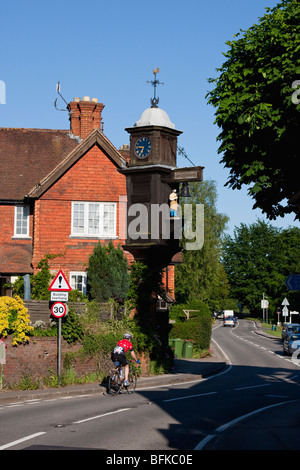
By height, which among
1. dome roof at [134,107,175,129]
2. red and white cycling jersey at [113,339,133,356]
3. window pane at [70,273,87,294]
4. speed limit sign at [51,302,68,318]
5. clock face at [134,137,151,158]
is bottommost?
red and white cycling jersey at [113,339,133,356]

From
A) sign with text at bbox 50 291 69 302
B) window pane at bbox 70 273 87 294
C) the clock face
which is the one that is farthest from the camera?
window pane at bbox 70 273 87 294

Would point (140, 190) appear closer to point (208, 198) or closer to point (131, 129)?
point (131, 129)

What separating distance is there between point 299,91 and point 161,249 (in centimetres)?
1168

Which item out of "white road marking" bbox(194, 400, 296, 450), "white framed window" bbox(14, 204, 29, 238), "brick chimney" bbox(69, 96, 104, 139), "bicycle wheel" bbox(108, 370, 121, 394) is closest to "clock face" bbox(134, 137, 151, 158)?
"white framed window" bbox(14, 204, 29, 238)

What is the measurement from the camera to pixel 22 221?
32875 mm

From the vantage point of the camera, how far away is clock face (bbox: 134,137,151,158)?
89.2ft

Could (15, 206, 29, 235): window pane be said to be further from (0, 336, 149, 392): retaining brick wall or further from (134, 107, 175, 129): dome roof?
(0, 336, 149, 392): retaining brick wall

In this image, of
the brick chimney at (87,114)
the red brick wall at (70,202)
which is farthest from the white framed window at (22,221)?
the brick chimney at (87,114)

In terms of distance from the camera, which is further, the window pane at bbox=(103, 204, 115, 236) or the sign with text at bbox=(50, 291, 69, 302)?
the window pane at bbox=(103, 204, 115, 236)

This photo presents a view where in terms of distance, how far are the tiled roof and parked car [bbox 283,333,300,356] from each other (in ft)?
61.1

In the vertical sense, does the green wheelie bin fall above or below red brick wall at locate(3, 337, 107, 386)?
below

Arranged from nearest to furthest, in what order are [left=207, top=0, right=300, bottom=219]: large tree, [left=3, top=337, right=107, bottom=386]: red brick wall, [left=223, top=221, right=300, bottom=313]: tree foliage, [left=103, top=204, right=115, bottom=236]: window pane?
[left=207, top=0, right=300, bottom=219]: large tree, [left=3, top=337, right=107, bottom=386]: red brick wall, [left=103, top=204, right=115, bottom=236]: window pane, [left=223, top=221, right=300, bottom=313]: tree foliage

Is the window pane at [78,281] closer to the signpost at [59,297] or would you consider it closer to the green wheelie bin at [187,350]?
the signpost at [59,297]

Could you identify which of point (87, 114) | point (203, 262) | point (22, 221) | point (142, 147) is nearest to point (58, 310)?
point (142, 147)
